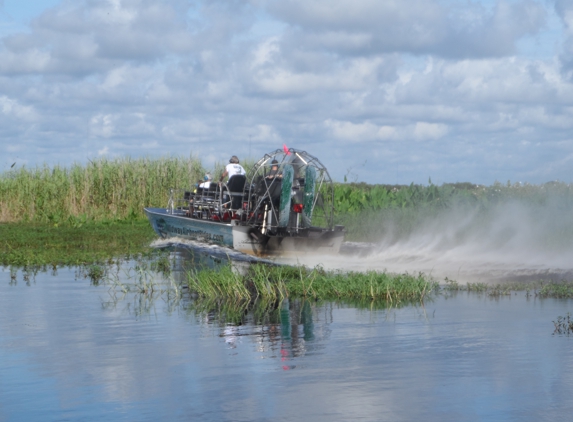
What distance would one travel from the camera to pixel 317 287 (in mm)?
13430

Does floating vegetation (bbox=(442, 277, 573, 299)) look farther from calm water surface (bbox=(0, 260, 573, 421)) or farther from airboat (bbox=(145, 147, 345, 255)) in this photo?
airboat (bbox=(145, 147, 345, 255))

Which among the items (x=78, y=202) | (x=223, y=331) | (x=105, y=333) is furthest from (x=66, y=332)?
(x=78, y=202)

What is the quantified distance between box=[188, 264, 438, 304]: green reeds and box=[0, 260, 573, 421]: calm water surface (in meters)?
0.57

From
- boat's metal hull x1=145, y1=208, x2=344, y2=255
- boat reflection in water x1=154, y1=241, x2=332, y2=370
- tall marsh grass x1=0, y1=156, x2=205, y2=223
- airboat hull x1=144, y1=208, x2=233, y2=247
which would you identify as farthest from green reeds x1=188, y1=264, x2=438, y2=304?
tall marsh grass x1=0, y1=156, x2=205, y2=223

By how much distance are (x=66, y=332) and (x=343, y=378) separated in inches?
165

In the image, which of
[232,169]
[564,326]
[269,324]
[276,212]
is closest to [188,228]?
[232,169]

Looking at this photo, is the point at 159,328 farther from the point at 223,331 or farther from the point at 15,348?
the point at 15,348

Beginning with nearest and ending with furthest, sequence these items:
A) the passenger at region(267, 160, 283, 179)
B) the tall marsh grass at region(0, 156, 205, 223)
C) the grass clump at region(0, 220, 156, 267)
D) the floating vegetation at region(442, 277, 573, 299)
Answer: the floating vegetation at region(442, 277, 573, 299), the grass clump at region(0, 220, 156, 267), the passenger at region(267, 160, 283, 179), the tall marsh grass at region(0, 156, 205, 223)

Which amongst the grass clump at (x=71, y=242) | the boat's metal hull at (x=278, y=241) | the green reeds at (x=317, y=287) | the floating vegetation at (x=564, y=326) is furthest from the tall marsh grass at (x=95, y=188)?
the floating vegetation at (x=564, y=326)

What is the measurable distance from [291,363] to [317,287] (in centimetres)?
483

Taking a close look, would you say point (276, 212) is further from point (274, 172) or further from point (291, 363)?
point (291, 363)

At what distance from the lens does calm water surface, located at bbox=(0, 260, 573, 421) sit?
6.99 m

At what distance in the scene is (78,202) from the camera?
3072 cm

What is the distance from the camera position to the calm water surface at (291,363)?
22.9 feet
